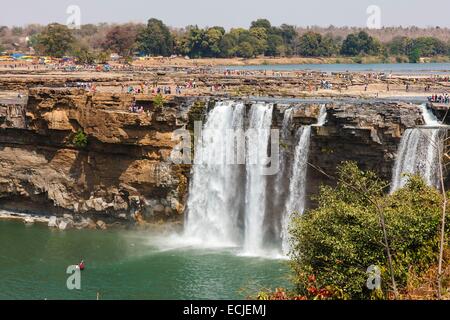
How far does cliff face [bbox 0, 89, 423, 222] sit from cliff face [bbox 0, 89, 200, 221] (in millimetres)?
62

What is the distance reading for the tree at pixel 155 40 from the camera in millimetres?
121250

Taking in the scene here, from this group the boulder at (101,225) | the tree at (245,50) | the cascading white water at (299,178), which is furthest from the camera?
the tree at (245,50)

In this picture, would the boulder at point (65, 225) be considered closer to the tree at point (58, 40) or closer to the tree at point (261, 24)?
the tree at point (58, 40)

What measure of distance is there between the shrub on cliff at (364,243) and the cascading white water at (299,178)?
580 inches

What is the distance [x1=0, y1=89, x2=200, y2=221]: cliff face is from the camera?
134ft

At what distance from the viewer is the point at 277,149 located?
3781 cm

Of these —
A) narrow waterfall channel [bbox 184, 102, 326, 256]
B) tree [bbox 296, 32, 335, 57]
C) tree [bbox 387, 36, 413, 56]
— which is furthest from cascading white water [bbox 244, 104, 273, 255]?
tree [bbox 387, 36, 413, 56]

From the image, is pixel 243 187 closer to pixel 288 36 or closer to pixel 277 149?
pixel 277 149

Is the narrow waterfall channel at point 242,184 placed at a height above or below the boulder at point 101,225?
above

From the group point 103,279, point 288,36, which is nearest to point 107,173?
point 103,279

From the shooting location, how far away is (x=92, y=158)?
1692 inches

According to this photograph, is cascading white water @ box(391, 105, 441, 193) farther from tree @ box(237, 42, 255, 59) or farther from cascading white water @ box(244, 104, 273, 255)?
tree @ box(237, 42, 255, 59)

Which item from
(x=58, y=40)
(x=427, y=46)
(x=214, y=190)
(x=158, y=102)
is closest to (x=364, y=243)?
(x=214, y=190)

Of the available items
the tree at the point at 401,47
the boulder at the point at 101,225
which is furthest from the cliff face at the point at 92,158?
the tree at the point at 401,47
